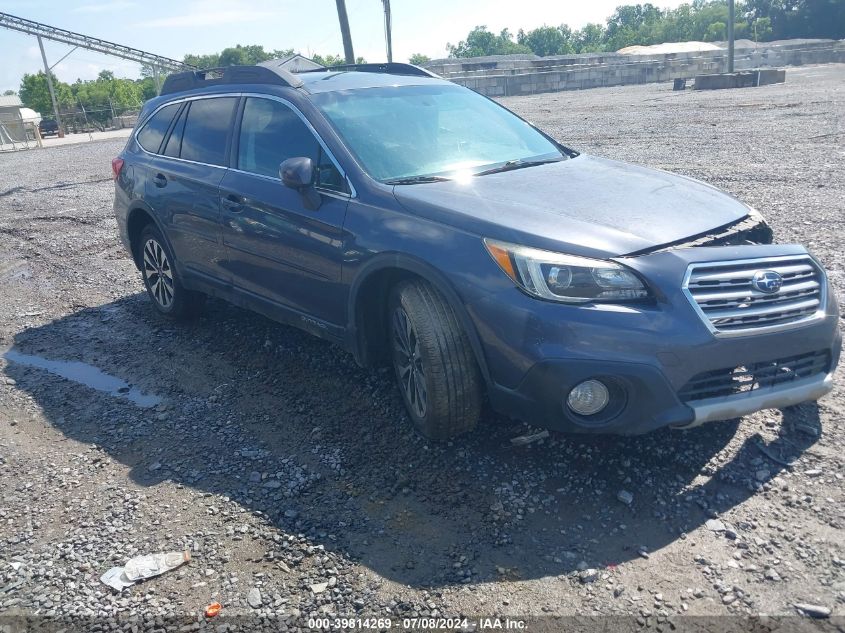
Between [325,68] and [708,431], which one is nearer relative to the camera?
[708,431]

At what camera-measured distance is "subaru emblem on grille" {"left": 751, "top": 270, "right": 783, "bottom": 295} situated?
3162 mm

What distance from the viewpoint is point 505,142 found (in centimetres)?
471

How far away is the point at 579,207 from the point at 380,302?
3.93ft

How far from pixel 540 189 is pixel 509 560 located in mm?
1901

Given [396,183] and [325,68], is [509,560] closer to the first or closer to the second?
[396,183]

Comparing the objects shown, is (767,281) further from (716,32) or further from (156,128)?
(716,32)

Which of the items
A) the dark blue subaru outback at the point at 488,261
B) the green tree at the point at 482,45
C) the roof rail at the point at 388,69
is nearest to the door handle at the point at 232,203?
the dark blue subaru outback at the point at 488,261

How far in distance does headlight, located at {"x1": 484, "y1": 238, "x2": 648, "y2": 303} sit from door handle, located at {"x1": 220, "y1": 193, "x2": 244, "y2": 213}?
2.27 m

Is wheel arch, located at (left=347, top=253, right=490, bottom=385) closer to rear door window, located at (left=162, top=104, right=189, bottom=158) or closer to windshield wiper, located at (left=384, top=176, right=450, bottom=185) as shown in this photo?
windshield wiper, located at (left=384, top=176, right=450, bottom=185)

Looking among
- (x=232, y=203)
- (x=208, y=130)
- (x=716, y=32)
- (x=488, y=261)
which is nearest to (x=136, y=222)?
(x=208, y=130)

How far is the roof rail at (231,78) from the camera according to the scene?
477cm

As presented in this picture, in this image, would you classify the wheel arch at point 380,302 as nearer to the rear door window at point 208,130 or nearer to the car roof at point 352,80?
the car roof at point 352,80

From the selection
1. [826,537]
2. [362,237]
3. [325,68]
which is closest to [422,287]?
[362,237]

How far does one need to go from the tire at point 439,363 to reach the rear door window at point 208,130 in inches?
85.8
